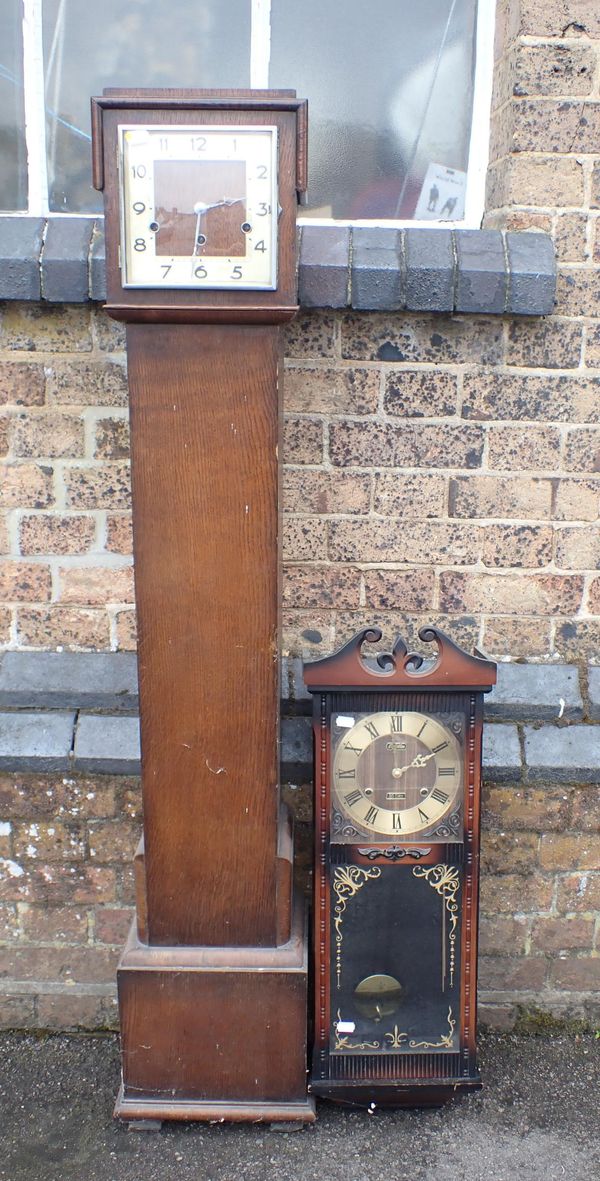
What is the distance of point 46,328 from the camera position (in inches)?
103

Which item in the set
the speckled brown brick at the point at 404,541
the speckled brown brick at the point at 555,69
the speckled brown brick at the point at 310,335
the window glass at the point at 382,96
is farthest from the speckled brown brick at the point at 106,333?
the speckled brown brick at the point at 555,69

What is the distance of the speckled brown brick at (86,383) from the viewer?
2.63 metres

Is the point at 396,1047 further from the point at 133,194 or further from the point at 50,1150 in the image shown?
the point at 133,194

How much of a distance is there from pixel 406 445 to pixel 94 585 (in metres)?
1.04

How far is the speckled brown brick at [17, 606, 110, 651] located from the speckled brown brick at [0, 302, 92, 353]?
78cm

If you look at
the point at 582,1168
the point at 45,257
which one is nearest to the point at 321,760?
the point at 582,1168

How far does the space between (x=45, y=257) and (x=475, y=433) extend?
4.28 feet

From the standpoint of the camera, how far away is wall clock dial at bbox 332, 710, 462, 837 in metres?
2.23

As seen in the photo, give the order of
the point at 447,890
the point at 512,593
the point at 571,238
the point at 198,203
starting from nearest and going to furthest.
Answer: the point at 198,203, the point at 447,890, the point at 571,238, the point at 512,593

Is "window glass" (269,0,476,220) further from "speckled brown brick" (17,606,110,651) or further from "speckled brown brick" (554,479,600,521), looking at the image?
"speckled brown brick" (17,606,110,651)

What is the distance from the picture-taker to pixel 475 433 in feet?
8.75

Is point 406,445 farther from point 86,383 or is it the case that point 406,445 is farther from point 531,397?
point 86,383

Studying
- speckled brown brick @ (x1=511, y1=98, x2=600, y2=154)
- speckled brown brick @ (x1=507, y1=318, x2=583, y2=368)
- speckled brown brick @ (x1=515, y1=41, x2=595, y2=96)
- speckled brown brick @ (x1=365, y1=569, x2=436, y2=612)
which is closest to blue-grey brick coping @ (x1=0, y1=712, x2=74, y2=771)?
speckled brown brick @ (x1=365, y1=569, x2=436, y2=612)

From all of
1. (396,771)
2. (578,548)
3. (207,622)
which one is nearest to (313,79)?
(578,548)
